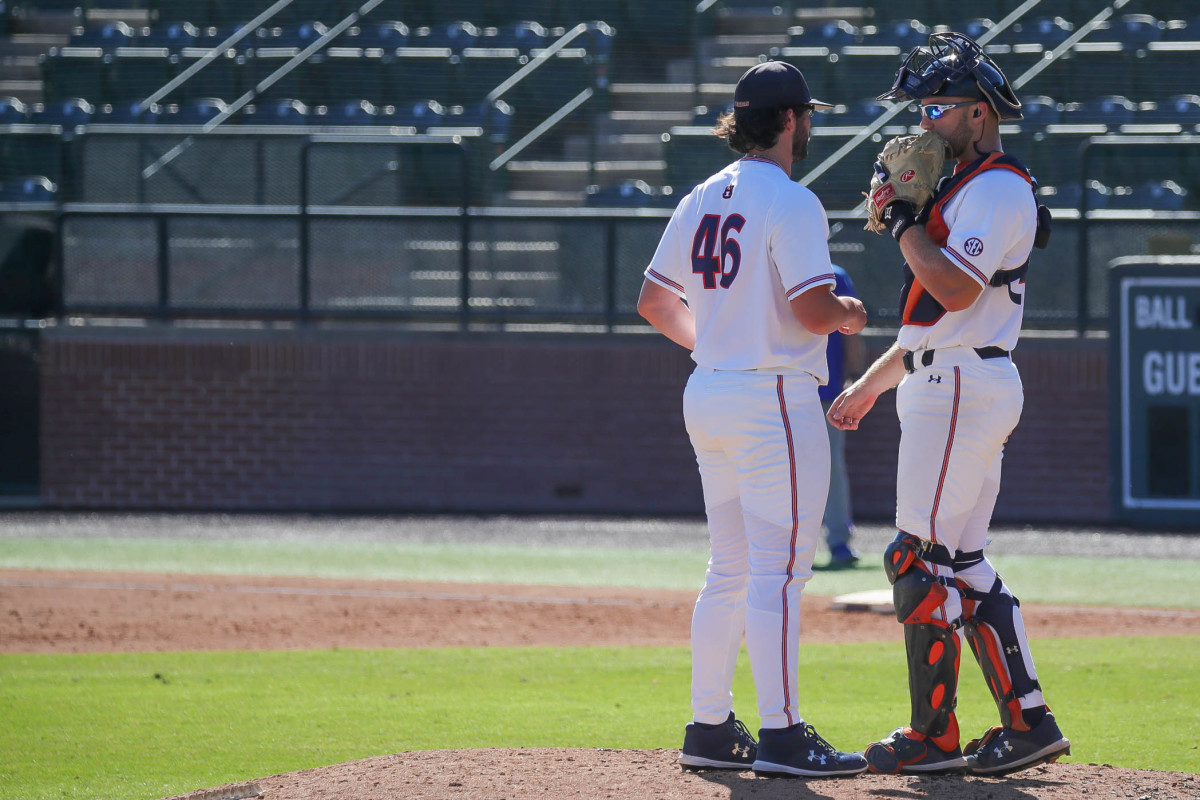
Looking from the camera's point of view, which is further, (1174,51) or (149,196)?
(1174,51)

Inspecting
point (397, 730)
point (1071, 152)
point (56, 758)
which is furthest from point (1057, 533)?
point (56, 758)

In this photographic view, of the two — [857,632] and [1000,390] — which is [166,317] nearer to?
[857,632]

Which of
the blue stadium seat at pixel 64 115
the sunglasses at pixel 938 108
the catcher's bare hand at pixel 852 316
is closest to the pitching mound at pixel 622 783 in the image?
the catcher's bare hand at pixel 852 316

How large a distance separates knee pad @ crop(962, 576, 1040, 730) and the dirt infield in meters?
0.22

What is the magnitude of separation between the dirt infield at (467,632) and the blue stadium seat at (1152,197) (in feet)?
18.9

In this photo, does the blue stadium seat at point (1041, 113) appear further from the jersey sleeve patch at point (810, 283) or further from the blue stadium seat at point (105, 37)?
the jersey sleeve patch at point (810, 283)

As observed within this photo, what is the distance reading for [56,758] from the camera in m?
5.03

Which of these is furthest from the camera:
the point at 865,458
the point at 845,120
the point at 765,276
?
the point at 845,120

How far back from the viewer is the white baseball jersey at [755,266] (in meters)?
4.06

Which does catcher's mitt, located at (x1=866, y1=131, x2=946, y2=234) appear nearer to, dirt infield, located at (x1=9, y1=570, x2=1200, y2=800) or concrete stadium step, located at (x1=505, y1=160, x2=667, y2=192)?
dirt infield, located at (x1=9, y1=570, x2=1200, y2=800)

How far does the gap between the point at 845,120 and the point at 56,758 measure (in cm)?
1175

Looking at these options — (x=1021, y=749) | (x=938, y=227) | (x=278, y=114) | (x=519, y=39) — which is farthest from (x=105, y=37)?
(x=1021, y=749)

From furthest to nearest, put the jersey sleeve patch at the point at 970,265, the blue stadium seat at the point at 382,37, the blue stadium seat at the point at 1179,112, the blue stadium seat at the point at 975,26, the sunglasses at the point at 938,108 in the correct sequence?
1. the blue stadium seat at the point at 382,37
2. the blue stadium seat at the point at 975,26
3. the blue stadium seat at the point at 1179,112
4. the sunglasses at the point at 938,108
5. the jersey sleeve patch at the point at 970,265

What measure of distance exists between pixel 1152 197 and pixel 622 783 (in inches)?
420
